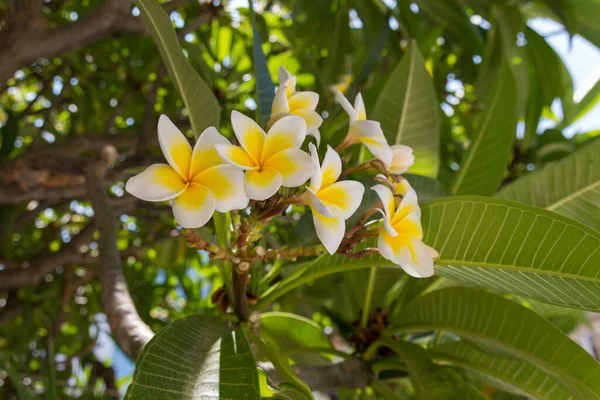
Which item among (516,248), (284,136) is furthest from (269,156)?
(516,248)

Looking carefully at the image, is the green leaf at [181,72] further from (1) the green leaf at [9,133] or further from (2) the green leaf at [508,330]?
(1) the green leaf at [9,133]

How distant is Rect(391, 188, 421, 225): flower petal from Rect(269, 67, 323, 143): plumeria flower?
101 mm

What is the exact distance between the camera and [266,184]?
1.24 feet

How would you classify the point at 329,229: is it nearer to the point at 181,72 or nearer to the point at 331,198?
the point at 331,198

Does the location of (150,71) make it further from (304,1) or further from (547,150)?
(547,150)

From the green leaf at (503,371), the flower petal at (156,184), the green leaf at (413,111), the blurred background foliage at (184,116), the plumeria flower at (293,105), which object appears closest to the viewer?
the flower petal at (156,184)

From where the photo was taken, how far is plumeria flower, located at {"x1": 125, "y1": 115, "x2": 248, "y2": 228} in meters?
0.38

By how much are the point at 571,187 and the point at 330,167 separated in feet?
1.42

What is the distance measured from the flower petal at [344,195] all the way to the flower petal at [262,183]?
55 millimetres

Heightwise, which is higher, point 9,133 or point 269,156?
point 269,156

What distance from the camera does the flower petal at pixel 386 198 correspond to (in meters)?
0.44

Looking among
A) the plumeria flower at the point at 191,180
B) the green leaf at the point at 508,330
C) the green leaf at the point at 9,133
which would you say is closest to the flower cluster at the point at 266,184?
the plumeria flower at the point at 191,180

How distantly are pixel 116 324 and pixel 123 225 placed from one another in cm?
141

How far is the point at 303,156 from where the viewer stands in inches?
15.4
